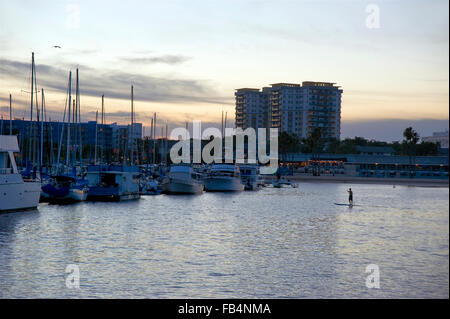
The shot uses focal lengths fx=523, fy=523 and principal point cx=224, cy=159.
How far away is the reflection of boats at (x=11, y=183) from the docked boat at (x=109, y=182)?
15587 millimetres

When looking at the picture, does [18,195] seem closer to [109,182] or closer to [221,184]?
[109,182]

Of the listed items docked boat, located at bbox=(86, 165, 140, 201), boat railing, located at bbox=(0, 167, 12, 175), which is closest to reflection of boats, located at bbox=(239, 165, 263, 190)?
docked boat, located at bbox=(86, 165, 140, 201)

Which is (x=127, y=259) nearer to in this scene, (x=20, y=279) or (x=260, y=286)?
(x=20, y=279)

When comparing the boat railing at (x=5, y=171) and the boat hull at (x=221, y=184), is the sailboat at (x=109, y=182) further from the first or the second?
the boat hull at (x=221, y=184)

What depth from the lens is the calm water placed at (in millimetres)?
22547

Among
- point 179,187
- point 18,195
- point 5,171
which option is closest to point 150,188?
point 179,187

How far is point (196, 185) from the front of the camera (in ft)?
292

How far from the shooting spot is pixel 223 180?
320 ft

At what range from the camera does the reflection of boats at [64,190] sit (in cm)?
6303

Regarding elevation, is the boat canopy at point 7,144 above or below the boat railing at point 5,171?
above

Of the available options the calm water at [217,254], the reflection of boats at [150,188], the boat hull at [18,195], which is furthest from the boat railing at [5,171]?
the reflection of boats at [150,188]

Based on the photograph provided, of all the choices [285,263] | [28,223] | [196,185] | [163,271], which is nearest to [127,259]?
[163,271]

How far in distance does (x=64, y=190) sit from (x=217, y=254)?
36.2 metres

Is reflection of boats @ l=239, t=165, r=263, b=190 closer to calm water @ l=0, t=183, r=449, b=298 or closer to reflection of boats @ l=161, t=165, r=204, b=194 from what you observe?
reflection of boats @ l=161, t=165, r=204, b=194
